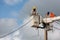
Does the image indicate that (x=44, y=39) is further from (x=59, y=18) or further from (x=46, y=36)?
(x=59, y=18)

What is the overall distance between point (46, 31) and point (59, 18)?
105 inches

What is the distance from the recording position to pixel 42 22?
48.3 meters

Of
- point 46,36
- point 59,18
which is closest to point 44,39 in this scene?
point 46,36

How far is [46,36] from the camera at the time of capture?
48.4 meters

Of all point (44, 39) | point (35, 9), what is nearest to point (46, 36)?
point (44, 39)

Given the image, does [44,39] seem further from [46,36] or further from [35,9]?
[35,9]

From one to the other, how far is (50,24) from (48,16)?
3.32 ft

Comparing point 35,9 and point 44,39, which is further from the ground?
point 35,9

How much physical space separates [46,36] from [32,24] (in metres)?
2.27

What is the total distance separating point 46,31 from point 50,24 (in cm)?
91

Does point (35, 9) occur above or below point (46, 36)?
above

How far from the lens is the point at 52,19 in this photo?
47.6m

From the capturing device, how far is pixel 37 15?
156 ft

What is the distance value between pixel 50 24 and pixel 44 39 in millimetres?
1824
